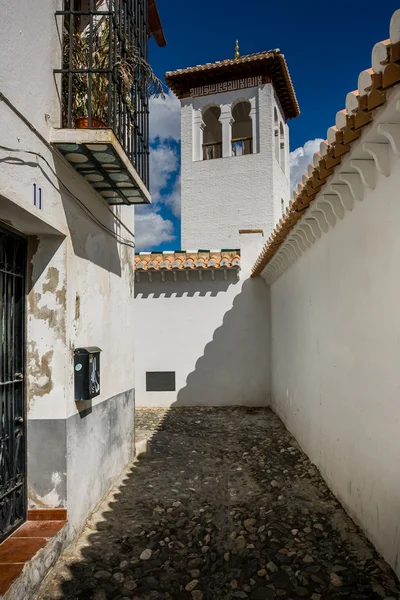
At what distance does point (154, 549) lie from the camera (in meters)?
3.58

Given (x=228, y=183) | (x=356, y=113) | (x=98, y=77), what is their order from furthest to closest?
(x=228, y=183), (x=98, y=77), (x=356, y=113)

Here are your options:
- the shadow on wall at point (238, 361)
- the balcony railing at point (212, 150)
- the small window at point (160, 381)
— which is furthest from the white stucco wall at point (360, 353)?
the balcony railing at point (212, 150)

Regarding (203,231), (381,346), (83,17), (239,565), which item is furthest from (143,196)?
(203,231)

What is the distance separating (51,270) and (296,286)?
414cm

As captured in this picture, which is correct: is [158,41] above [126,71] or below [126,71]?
above

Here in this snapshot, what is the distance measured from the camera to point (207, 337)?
10.5 meters

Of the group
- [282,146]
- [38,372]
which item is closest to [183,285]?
[38,372]

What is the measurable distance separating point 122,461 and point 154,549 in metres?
1.90

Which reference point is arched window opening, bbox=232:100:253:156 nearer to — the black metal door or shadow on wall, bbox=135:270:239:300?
shadow on wall, bbox=135:270:239:300

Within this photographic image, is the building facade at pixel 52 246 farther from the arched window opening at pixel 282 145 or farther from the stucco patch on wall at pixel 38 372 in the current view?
the arched window opening at pixel 282 145

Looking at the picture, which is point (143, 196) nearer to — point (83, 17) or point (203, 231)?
point (83, 17)

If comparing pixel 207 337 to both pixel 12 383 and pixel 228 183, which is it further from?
pixel 12 383

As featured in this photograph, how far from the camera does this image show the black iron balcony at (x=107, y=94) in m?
3.52

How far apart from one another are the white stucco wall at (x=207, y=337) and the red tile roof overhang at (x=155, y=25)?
484 centimetres
